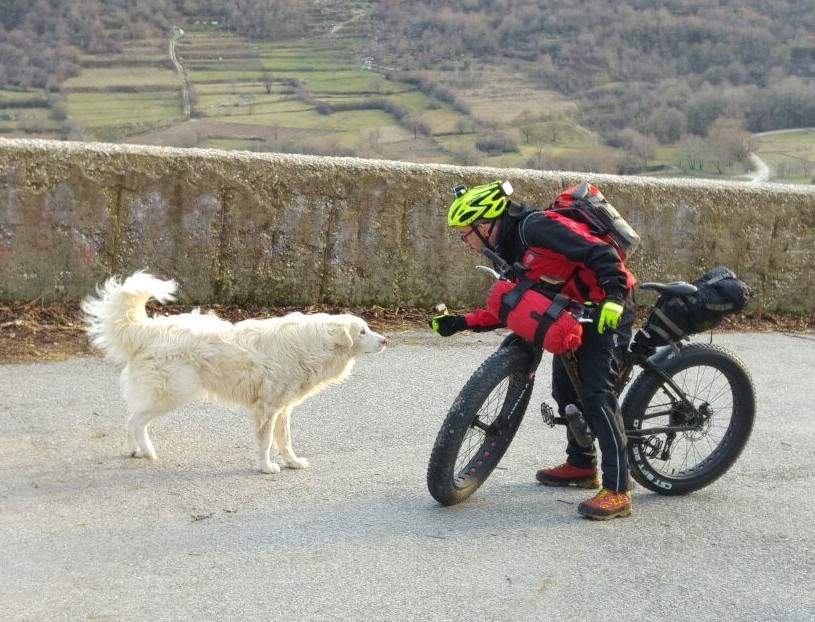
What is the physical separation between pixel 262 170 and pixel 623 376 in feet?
14.6

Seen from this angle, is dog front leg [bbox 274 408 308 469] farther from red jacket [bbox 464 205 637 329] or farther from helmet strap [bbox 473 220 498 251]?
helmet strap [bbox 473 220 498 251]

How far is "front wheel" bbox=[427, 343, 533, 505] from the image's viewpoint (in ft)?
17.2

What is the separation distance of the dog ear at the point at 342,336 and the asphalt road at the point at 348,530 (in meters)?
0.73

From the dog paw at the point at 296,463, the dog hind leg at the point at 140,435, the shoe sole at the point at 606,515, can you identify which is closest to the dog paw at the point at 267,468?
the dog paw at the point at 296,463

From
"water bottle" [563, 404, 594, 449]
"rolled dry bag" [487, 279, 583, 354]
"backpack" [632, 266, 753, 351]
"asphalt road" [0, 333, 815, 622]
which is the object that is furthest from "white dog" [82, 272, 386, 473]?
"backpack" [632, 266, 753, 351]

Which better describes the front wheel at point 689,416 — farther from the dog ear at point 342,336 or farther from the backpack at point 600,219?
the dog ear at point 342,336

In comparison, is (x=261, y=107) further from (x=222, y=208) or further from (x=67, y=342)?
(x=67, y=342)

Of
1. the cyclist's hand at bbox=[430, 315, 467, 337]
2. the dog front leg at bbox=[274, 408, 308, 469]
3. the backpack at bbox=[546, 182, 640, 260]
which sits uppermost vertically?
the backpack at bbox=[546, 182, 640, 260]

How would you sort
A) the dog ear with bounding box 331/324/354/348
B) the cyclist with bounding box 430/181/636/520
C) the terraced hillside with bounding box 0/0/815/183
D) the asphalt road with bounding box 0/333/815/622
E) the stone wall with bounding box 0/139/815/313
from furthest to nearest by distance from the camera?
the terraced hillside with bounding box 0/0/815/183
the stone wall with bounding box 0/139/815/313
the dog ear with bounding box 331/324/354/348
the cyclist with bounding box 430/181/636/520
the asphalt road with bounding box 0/333/815/622

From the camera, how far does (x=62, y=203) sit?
27.6ft

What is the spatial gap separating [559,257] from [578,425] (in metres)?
0.99

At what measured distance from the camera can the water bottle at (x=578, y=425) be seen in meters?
5.60

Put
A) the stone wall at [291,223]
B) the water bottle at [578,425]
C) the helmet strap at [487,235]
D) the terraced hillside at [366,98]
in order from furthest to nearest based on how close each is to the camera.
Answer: the terraced hillside at [366,98] < the stone wall at [291,223] < the water bottle at [578,425] < the helmet strap at [487,235]

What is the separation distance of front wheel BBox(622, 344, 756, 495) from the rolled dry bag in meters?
0.67
